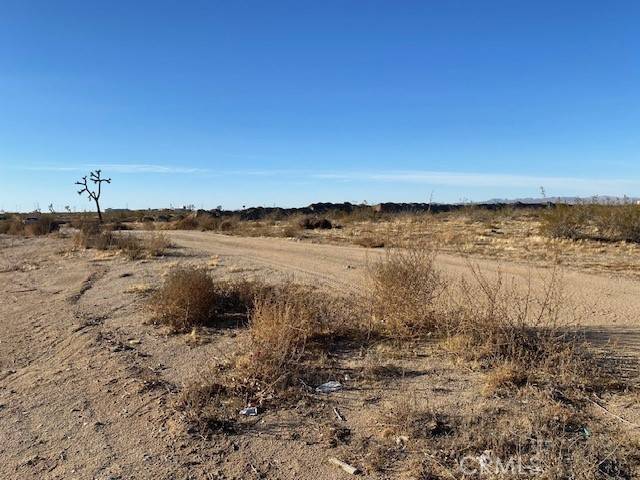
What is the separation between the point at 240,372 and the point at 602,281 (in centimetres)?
911

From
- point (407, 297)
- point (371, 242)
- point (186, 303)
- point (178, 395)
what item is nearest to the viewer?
point (178, 395)

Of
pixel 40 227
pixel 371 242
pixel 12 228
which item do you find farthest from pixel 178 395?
pixel 12 228

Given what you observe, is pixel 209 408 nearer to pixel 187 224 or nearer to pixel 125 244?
pixel 125 244

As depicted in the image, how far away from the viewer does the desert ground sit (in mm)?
4289

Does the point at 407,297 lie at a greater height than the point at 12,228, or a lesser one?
lesser

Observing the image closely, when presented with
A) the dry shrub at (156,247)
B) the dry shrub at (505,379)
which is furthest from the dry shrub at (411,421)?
the dry shrub at (156,247)

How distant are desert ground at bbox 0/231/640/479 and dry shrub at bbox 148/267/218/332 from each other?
27 centimetres

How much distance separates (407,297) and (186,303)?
346 centimetres

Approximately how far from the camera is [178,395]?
559 cm

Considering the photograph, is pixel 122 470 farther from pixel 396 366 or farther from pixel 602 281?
pixel 602 281

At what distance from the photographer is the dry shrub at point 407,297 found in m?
7.29

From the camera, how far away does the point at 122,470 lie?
4.28 meters

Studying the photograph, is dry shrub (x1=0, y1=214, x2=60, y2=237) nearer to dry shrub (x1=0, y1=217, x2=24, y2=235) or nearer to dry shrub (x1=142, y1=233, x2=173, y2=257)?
dry shrub (x1=0, y1=217, x2=24, y2=235)

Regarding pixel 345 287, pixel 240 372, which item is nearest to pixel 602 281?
pixel 345 287
